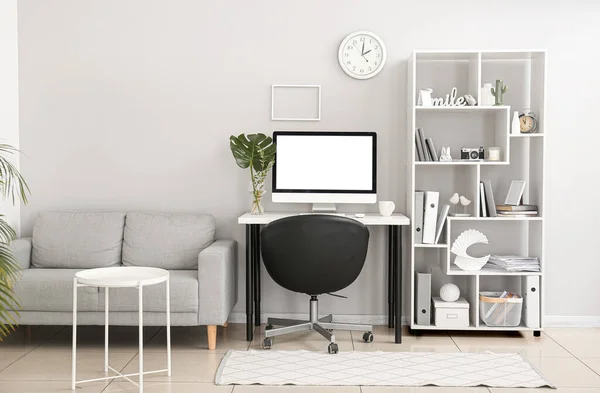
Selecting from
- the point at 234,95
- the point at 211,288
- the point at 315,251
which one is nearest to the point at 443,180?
the point at 315,251

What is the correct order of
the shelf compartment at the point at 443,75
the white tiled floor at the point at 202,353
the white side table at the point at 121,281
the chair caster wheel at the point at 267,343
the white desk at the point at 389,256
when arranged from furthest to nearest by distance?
the shelf compartment at the point at 443,75 → the white desk at the point at 389,256 → the chair caster wheel at the point at 267,343 → the white tiled floor at the point at 202,353 → the white side table at the point at 121,281

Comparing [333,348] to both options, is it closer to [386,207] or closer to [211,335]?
[211,335]

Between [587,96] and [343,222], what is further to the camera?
[587,96]

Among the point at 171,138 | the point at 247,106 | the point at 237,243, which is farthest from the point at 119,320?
the point at 247,106

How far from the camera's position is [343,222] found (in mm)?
3742

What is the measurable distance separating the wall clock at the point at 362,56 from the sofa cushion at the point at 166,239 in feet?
4.60

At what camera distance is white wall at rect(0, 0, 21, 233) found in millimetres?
4461

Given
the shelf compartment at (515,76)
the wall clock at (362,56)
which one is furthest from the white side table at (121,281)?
the shelf compartment at (515,76)

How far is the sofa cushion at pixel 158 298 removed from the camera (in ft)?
12.7

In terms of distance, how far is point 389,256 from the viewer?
4223 mm

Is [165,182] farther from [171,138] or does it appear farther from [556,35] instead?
[556,35]

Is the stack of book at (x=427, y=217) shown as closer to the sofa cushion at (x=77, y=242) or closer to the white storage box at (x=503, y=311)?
the white storage box at (x=503, y=311)

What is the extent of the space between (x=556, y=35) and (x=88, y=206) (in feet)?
11.3

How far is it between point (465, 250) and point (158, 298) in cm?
197
